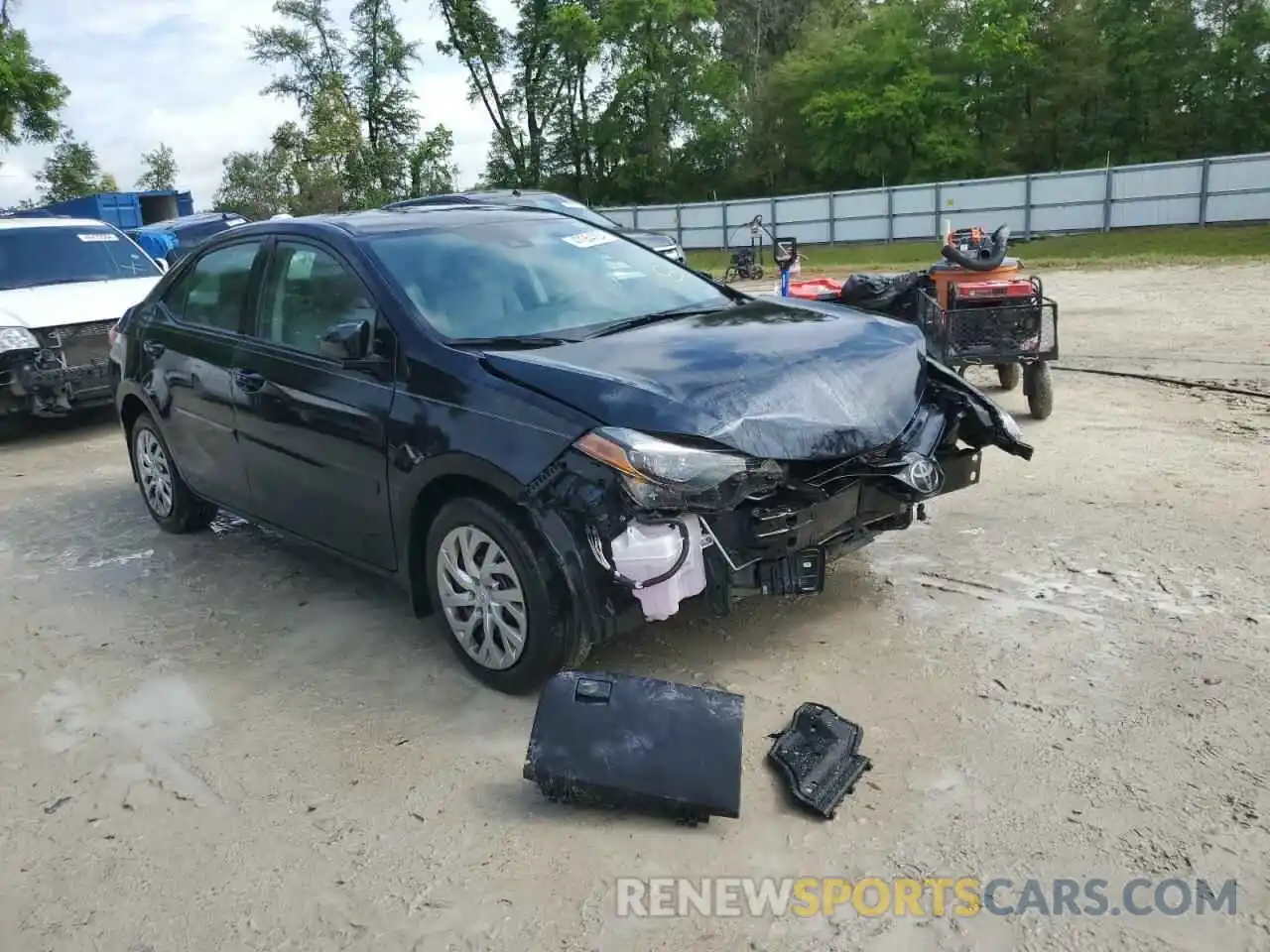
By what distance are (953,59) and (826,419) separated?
1803 inches

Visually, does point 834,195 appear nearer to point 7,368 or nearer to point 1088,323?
point 1088,323

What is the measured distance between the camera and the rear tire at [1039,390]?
7438mm

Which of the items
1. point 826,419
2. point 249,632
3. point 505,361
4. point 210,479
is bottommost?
point 249,632

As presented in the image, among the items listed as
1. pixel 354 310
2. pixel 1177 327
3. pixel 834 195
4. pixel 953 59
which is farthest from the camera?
pixel 953 59

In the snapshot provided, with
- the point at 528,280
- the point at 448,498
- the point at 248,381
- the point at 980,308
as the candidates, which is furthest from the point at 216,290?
the point at 980,308

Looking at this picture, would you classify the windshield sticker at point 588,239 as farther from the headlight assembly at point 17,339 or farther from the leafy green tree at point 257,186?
the leafy green tree at point 257,186

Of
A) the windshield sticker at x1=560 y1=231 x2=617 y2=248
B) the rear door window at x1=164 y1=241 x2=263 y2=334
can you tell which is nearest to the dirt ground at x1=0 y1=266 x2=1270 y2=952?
the rear door window at x1=164 y1=241 x2=263 y2=334

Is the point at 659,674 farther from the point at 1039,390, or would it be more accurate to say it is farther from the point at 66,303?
the point at 66,303

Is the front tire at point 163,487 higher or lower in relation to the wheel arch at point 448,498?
lower

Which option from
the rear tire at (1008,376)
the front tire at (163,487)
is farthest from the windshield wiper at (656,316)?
the rear tire at (1008,376)

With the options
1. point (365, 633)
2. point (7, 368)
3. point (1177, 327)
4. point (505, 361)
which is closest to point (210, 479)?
point (365, 633)

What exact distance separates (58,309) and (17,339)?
48cm

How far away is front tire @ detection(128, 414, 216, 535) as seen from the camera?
5879 mm

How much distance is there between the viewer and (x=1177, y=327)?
11305 mm
